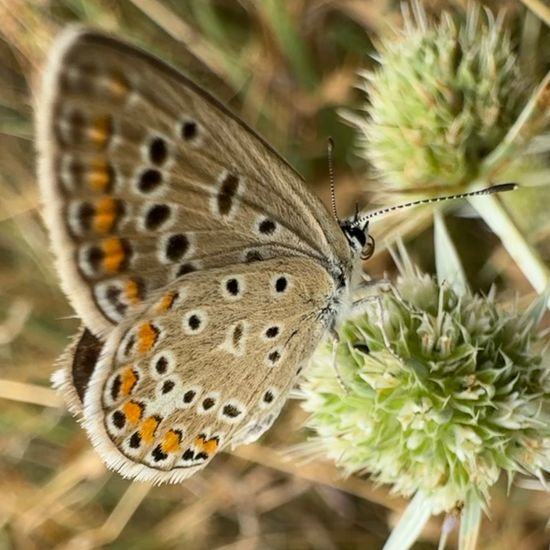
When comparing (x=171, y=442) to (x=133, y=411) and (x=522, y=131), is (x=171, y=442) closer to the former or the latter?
(x=133, y=411)

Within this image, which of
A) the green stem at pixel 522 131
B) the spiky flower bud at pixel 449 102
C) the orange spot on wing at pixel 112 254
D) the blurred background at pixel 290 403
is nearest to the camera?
the orange spot on wing at pixel 112 254

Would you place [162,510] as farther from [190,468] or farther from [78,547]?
[190,468]

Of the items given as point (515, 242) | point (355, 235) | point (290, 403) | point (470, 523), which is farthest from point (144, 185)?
point (290, 403)

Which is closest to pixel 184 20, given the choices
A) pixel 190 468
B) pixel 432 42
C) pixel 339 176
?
pixel 339 176

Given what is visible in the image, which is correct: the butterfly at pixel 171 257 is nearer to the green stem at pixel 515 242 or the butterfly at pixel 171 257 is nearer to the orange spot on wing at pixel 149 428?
the orange spot on wing at pixel 149 428

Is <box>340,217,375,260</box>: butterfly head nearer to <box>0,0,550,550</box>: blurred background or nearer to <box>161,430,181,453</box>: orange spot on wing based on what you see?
<box>161,430,181,453</box>: orange spot on wing

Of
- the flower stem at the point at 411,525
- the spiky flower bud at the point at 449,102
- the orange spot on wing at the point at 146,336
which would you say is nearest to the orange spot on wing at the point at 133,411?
the orange spot on wing at the point at 146,336
